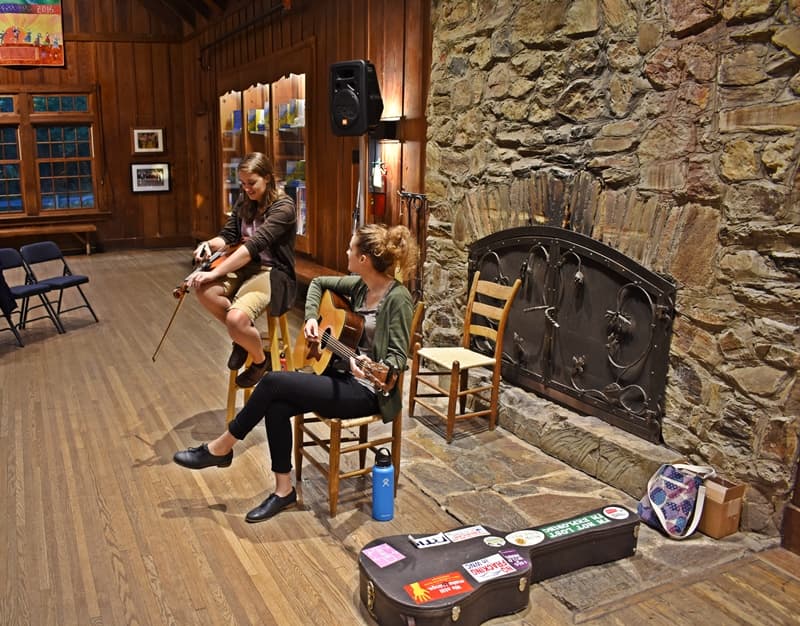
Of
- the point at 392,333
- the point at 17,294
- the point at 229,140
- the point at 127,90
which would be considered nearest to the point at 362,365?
the point at 392,333

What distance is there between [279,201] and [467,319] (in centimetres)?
132

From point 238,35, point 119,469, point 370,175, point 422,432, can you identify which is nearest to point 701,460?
point 422,432

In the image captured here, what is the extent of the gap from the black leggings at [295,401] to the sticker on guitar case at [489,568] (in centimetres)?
83

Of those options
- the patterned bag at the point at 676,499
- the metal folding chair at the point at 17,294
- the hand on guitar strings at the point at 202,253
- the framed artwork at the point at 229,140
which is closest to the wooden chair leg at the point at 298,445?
the hand on guitar strings at the point at 202,253

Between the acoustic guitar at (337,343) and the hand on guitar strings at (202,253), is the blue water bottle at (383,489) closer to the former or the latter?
the acoustic guitar at (337,343)

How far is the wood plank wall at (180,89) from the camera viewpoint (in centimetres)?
713

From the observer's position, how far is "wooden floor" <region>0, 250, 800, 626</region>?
2.63 meters

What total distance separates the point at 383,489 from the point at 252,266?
62.5 inches

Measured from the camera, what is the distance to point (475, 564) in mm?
2627

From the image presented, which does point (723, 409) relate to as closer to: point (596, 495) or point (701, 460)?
point (701, 460)

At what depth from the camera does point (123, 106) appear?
10984 millimetres

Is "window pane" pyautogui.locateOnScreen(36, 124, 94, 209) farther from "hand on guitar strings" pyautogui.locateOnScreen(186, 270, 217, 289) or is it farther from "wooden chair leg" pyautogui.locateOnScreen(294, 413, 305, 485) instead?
"wooden chair leg" pyautogui.locateOnScreen(294, 413, 305, 485)

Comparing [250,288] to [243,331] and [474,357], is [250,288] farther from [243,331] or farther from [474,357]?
[474,357]

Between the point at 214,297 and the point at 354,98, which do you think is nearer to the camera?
the point at 214,297
